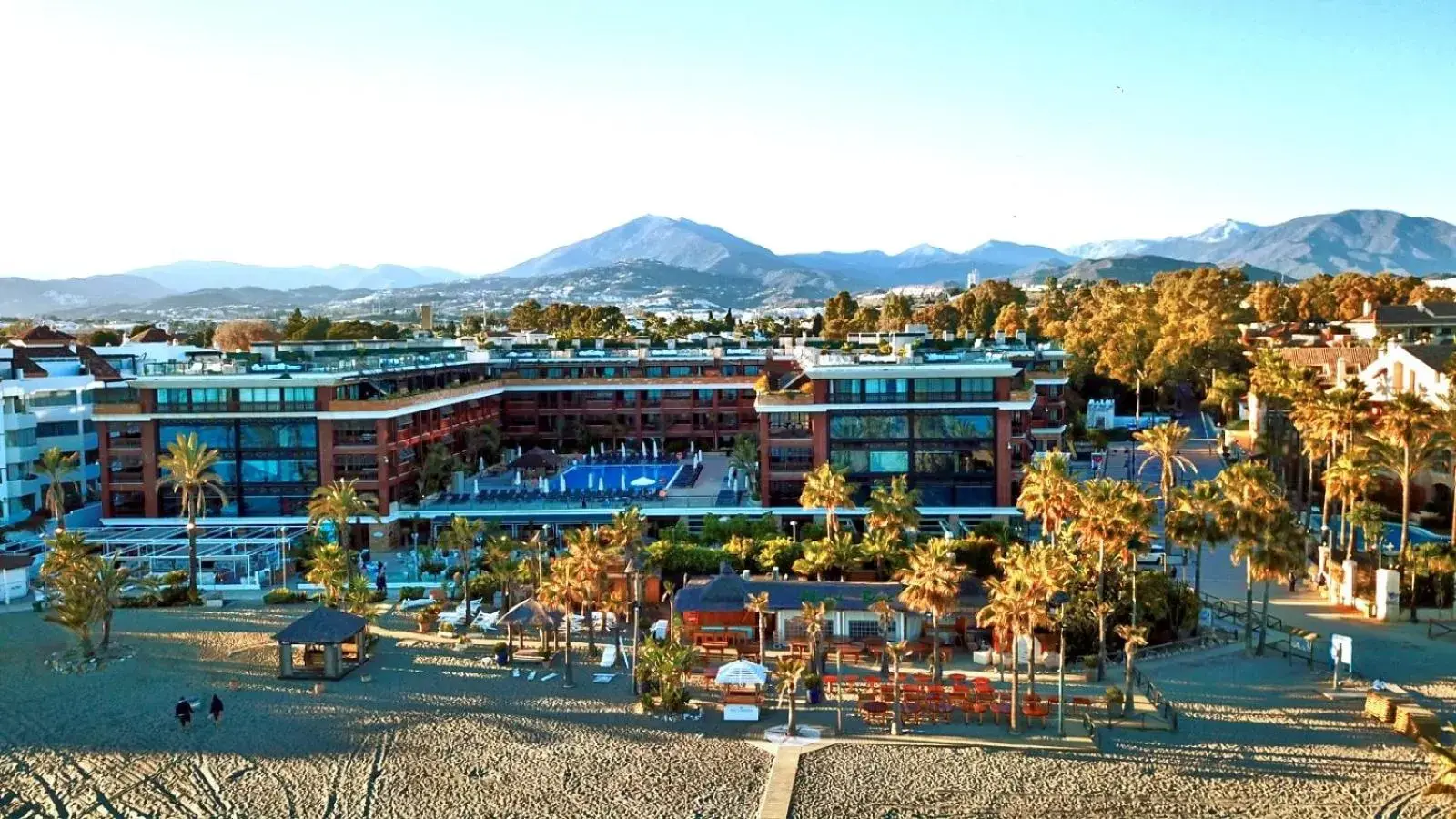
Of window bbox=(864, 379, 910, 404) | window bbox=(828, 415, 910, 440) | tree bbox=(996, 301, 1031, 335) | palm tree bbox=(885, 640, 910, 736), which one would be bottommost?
palm tree bbox=(885, 640, 910, 736)

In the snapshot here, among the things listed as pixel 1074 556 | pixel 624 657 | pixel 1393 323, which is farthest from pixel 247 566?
pixel 1393 323

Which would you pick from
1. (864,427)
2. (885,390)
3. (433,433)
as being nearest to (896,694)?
(864,427)

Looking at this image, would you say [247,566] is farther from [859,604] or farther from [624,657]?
[859,604]

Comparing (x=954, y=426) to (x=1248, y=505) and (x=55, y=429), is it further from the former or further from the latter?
(x=55, y=429)

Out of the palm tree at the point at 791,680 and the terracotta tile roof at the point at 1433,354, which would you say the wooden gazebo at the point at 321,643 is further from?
the terracotta tile roof at the point at 1433,354

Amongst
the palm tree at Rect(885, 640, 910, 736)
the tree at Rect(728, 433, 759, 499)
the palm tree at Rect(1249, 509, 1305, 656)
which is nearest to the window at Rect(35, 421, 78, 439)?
the tree at Rect(728, 433, 759, 499)

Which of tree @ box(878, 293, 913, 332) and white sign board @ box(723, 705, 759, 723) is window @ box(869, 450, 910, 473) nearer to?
white sign board @ box(723, 705, 759, 723)
